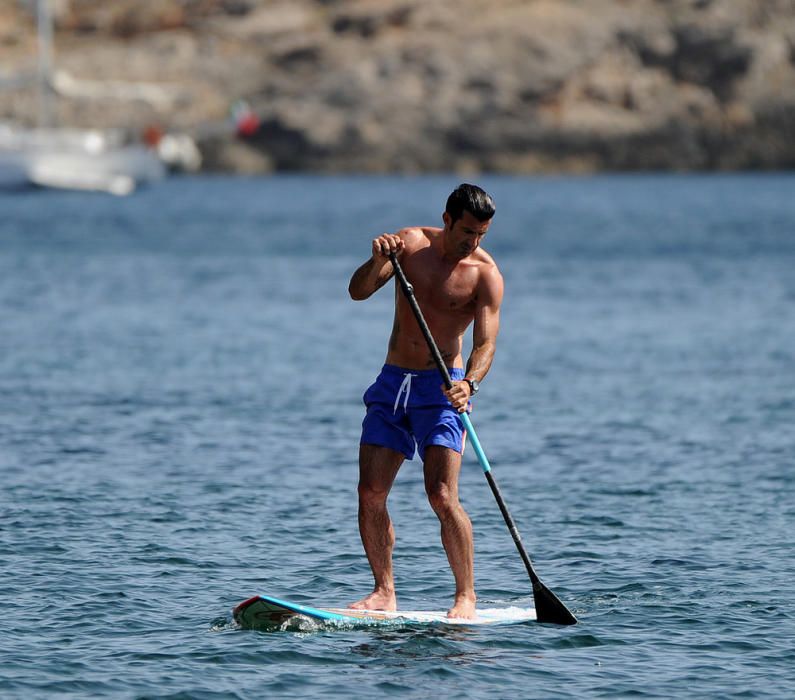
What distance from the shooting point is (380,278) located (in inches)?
424

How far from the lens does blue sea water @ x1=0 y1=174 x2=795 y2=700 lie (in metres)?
10.6

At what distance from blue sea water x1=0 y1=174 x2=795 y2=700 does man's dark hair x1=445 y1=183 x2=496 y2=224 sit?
2.81 metres

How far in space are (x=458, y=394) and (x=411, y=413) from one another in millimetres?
498

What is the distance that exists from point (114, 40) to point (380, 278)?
134m

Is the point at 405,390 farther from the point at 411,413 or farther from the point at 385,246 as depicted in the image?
the point at 385,246

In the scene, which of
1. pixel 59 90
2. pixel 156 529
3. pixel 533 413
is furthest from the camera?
pixel 59 90

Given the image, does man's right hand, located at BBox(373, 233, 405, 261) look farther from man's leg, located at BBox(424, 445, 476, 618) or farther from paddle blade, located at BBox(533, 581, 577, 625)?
paddle blade, located at BBox(533, 581, 577, 625)

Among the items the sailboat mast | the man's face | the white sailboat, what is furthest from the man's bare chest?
the white sailboat

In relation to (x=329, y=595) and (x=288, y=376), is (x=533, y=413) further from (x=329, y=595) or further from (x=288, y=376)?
(x=329, y=595)

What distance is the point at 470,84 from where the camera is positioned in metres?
133

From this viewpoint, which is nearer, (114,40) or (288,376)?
(288,376)

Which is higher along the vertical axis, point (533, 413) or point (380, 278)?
point (380, 278)

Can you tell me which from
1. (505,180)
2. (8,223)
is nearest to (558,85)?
(505,180)

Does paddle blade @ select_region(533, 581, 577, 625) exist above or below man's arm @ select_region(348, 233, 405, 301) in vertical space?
below
